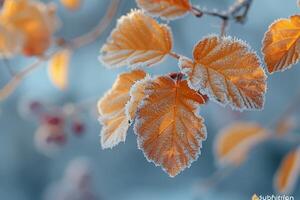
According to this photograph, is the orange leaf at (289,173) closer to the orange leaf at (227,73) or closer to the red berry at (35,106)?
the red berry at (35,106)

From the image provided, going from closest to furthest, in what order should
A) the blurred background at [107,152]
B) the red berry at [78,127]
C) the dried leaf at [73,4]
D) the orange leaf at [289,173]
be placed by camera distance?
the dried leaf at [73,4] → the orange leaf at [289,173] → the red berry at [78,127] → the blurred background at [107,152]

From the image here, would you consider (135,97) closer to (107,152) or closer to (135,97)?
(135,97)

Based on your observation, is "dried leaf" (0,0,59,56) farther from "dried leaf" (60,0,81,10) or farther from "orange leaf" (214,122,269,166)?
"orange leaf" (214,122,269,166)

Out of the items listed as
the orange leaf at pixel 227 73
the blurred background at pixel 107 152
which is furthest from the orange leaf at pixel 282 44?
the blurred background at pixel 107 152

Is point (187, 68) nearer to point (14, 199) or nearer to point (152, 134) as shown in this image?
point (152, 134)

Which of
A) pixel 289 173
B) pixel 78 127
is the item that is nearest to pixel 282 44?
pixel 289 173

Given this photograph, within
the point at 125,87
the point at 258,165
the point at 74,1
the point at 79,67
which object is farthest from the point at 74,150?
the point at 125,87

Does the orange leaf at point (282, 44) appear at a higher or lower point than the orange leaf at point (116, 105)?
higher
